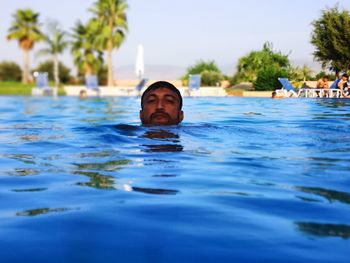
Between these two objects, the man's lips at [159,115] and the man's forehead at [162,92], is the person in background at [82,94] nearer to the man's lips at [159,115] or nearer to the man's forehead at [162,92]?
the man's lips at [159,115]

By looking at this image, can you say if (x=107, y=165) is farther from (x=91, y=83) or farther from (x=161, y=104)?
(x=91, y=83)

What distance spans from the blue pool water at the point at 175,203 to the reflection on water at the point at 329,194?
0.03ft

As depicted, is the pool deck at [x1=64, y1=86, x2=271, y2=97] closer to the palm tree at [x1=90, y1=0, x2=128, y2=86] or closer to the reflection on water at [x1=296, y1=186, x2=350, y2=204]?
the palm tree at [x1=90, y1=0, x2=128, y2=86]

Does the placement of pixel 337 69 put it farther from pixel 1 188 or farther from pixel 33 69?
pixel 33 69

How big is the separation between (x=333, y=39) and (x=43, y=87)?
15.5 m

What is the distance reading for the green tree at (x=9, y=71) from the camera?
50.5 m

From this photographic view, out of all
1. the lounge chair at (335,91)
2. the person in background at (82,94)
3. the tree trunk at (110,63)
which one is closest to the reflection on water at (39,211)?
the lounge chair at (335,91)

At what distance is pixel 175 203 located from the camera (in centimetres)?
222

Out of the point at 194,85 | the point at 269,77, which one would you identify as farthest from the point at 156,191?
the point at 194,85

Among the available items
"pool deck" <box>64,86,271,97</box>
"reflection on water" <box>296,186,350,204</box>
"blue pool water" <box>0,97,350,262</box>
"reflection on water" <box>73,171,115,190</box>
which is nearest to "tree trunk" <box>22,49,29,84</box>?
"pool deck" <box>64,86,271,97</box>

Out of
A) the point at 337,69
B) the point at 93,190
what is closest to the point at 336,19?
the point at 337,69

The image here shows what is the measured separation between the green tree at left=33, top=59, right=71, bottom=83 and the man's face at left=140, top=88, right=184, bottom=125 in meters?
43.3

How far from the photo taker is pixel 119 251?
1.58 m

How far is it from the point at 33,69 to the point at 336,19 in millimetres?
34064
